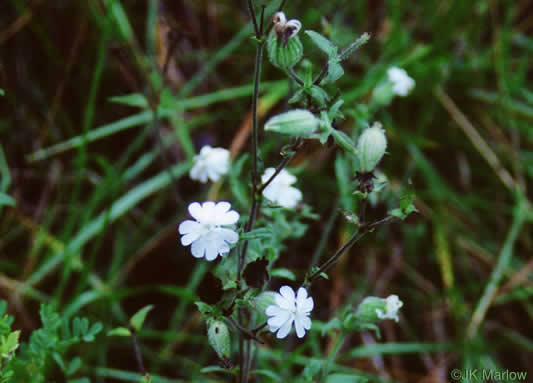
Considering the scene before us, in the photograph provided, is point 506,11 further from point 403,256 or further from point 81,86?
point 81,86

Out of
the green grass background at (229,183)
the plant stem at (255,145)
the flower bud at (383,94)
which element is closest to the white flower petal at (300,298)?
the plant stem at (255,145)

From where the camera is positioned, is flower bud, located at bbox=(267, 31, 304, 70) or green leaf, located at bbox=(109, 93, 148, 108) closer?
flower bud, located at bbox=(267, 31, 304, 70)

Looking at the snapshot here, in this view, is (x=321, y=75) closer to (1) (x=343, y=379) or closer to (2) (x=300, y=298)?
(2) (x=300, y=298)

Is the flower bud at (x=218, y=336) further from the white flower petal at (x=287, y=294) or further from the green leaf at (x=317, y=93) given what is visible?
the green leaf at (x=317, y=93)

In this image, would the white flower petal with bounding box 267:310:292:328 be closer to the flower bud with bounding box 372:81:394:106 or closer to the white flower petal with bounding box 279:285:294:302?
the white flower petal with bounding box 279:285:294:302

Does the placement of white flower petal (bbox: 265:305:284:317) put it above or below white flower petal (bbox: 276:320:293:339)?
above

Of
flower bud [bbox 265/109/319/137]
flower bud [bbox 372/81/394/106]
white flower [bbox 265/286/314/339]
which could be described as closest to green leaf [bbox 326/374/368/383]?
white flower [bbox 265/286/314/339]
